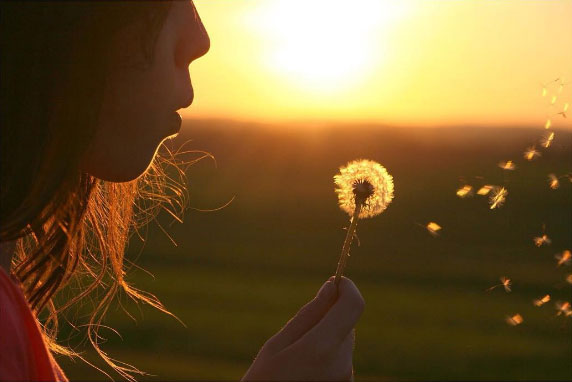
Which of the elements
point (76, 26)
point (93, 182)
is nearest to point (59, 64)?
point (76, 26)

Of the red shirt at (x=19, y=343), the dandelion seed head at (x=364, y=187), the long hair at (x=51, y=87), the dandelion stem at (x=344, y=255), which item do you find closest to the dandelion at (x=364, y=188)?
the dandelion seed head at (x=364, y=187)

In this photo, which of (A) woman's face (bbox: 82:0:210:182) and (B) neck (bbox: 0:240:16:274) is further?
(B) neck (bbox: 0:240:16:274)

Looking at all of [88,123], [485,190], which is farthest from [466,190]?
[88,123]

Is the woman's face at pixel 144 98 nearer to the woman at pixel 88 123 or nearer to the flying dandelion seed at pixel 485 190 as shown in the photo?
the woman at pixel 88 123

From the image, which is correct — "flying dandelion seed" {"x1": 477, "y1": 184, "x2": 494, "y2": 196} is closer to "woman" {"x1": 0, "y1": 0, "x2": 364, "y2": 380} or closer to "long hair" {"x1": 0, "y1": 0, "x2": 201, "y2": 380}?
"woman" {"x1": 0, "y1": 0, "x2": 364, "y2": 380}

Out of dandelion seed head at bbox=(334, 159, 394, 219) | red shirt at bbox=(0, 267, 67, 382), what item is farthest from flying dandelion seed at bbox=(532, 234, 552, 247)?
red shirt at bbox=(0, 267, 67, 382)

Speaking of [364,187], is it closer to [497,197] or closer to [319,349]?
[319,349]

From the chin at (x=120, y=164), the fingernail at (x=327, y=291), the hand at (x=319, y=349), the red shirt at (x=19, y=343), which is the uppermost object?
the chin at (x=120, y=164)

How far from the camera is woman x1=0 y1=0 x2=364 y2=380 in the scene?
1.52 meters

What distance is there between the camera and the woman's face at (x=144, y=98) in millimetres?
1653

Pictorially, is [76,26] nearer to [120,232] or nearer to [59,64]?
[59,64]

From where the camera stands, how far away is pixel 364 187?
7.00 ft

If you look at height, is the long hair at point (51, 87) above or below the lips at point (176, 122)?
below

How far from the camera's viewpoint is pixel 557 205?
15.7m
